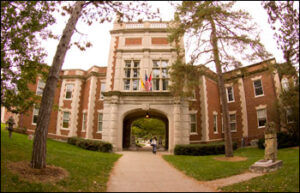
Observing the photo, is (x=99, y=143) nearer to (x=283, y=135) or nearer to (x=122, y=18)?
(x=122, y=18)

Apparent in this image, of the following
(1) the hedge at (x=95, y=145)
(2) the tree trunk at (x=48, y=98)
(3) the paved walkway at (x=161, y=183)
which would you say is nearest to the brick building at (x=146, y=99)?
(1) the hedge at (x=95, y=145)

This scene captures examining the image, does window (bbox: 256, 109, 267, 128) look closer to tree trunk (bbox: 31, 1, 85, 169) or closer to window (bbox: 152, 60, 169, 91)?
window (bbox: 152, 60, 169, 91)

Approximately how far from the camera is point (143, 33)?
20859 mm

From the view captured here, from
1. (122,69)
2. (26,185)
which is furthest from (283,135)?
(26,185)

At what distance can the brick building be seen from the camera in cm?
1798

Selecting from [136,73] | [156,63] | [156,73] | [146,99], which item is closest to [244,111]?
[156,73]

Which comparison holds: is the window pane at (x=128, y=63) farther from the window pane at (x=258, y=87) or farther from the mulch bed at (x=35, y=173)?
Result: the window pane at (x=258, y=87)

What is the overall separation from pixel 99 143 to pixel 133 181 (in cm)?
999

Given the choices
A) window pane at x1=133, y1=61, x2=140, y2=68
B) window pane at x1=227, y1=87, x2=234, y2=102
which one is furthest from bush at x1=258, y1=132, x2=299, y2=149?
window pane at x1=133, y1=61, x2=140, y2=68

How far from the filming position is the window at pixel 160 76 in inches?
752

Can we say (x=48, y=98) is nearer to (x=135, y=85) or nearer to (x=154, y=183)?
(x=154, y=183)

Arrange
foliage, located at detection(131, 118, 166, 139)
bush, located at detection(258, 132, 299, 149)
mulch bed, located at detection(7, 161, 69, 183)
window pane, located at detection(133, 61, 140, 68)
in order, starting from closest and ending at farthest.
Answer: mulch bed, located at detection(7, 161, 69, 183) → bush, located at detection(258, 132, 299, 149) → window pane, located at detection(133, 61, 140, 68) → foliage, located at detection(131, 118, 166, 139)

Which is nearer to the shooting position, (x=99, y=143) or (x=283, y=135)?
(x=99, y=143)

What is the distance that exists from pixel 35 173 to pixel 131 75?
1409cm
